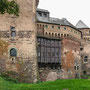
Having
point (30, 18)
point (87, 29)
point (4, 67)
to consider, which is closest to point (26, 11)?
point (30, 18)

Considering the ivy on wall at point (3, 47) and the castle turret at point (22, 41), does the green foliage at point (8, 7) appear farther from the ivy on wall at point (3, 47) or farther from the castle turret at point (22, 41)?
the ivy on wall at point (3, 47)

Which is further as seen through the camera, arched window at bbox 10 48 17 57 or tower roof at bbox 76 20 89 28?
tower roof at bbox 76 20 89 28

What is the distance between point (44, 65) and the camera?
37.9 m

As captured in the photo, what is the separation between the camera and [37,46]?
36.4 m

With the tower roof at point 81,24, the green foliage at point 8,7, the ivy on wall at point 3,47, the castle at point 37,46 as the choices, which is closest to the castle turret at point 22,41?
the castle at point 37,46

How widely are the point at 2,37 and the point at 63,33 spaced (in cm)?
1394

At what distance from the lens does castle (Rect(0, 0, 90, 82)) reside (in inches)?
1293

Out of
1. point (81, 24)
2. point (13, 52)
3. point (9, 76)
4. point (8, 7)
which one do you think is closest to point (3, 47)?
point (13, 52)

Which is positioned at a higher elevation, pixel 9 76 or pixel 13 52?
pixel 13 52

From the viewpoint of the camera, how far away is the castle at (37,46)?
32844mm

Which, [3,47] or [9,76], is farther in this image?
[3,47]

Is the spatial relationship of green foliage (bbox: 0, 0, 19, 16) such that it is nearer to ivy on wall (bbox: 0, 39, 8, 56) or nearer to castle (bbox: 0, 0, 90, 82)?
castle (bbox: 0, 0, 90, 82)

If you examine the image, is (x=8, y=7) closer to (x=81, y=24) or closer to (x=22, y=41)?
(x=22, y=41)

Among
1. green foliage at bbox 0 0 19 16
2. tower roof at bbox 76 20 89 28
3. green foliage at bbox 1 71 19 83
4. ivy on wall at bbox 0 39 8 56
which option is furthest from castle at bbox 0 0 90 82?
green foliage at bbox 0 0 19 16
